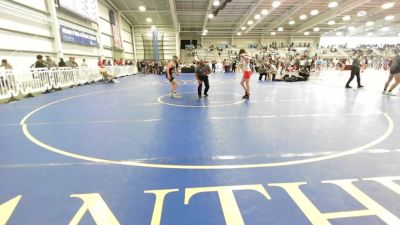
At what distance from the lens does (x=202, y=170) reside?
10.5ft

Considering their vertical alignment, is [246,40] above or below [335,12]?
below

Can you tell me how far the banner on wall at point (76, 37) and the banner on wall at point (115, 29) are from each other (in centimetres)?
532

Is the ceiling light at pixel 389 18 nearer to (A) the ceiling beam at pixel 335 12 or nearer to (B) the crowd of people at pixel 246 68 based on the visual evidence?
(B) the crowd of people at pixel 246 68

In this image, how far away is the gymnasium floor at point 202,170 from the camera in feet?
7.63

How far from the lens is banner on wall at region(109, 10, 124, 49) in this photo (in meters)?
24.4

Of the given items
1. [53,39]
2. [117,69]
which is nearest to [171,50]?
[117,69]

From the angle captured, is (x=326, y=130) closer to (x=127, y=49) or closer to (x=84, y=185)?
(x=84, y=185)

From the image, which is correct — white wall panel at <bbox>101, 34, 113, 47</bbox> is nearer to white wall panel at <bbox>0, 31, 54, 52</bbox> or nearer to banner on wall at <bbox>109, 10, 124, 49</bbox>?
banner on wall at <bbox>109, 10, 124, 49</bbox>

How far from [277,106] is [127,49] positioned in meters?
28.0

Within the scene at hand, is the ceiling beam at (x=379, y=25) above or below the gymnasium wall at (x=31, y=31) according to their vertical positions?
above

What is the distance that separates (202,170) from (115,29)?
2573cm

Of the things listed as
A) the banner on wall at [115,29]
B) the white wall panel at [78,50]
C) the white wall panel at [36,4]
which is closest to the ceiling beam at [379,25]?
the banner on wall at [115,29]

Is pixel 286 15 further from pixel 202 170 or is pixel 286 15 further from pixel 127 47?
pixel 202 170

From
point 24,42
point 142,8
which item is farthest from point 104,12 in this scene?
point 24,42
